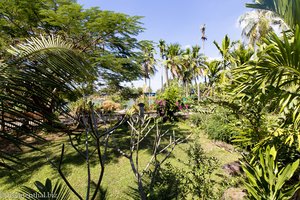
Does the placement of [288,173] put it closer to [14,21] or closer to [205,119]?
[205,119]

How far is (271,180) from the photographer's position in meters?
2.87

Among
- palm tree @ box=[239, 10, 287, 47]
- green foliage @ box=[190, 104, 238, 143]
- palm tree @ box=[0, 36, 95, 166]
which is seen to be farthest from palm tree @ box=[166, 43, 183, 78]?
palm tree @ box=[0, 36, 95, 166]

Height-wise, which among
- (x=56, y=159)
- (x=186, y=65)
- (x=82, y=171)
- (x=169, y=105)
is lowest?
(x=82, y=171)

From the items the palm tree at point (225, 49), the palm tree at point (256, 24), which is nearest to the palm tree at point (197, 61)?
the palm tree at point (256, 24)

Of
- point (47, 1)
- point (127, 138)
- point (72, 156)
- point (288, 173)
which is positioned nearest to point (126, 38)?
point (47, 1)

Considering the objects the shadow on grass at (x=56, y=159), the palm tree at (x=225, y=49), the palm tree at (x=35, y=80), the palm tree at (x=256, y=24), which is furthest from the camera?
the palm tree at (x=256, y=24)

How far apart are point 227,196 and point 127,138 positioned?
568cm

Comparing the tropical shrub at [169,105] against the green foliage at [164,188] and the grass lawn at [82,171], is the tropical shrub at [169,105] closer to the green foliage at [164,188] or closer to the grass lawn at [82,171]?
the grass lawn at [82,171]

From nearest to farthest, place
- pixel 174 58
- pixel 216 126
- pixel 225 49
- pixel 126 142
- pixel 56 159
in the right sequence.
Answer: pixel 56 159 < pixel 126 142 < pixel 216 126 < pixel 225 49 < pixel 174 58

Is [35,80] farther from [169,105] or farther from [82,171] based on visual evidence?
[169,105]

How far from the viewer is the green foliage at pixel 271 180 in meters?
2.74

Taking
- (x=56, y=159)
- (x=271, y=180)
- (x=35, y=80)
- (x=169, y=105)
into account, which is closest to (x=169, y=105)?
(x=169, y=105)

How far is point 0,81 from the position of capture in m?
1.28

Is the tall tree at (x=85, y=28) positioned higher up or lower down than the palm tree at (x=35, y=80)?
higher up
